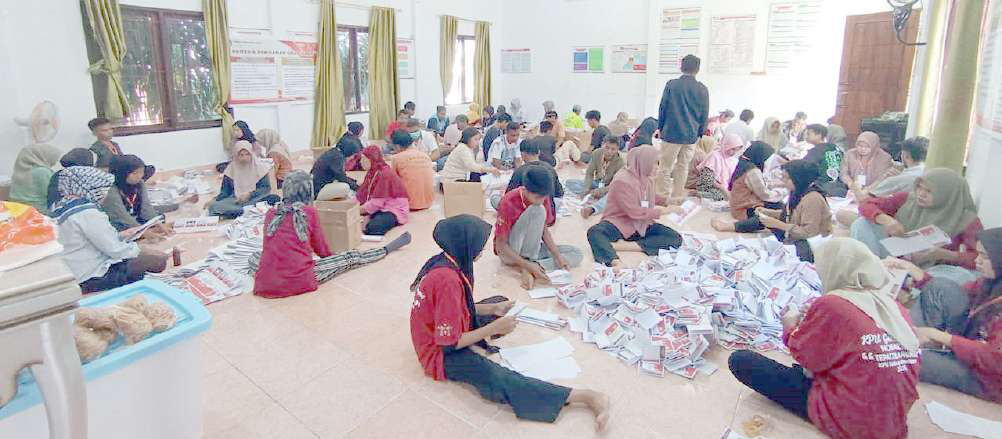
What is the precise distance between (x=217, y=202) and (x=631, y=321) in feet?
12.7

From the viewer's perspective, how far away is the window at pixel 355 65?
8.70 metres

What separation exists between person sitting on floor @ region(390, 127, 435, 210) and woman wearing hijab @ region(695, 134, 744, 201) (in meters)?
2.78

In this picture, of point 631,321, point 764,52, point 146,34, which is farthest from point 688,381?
point 764,52

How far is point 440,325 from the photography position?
223cm

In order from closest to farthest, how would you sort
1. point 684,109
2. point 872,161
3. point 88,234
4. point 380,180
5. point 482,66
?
point 88,234, point 380,180, point 872,161, point 684,109, point 482,66

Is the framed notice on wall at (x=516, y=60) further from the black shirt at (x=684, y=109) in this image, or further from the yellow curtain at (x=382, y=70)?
the black shirt at (x=684, y=109)

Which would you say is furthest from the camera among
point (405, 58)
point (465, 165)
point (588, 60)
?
point (588, 60)

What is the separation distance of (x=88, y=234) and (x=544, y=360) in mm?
2556

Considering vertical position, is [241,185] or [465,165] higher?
[465,165]

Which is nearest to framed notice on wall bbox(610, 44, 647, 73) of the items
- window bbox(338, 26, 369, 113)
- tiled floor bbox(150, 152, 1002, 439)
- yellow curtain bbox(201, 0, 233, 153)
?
window bbox(338, 26, 369, 113)

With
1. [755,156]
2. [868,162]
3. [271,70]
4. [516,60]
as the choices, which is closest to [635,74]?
[516,60]

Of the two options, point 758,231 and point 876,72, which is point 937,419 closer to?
point 758,231

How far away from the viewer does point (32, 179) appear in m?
→ 4.36

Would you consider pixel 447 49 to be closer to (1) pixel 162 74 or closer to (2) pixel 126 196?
(1) pixel 162 74
